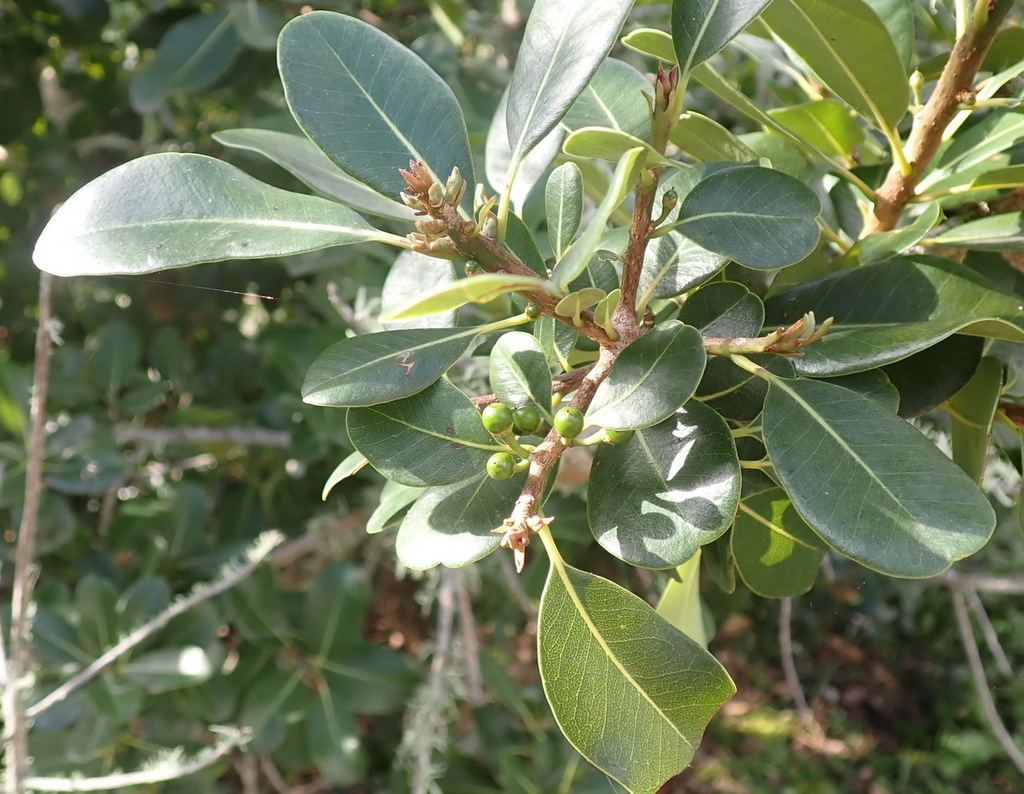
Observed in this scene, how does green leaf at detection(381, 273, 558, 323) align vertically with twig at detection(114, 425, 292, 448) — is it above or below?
above

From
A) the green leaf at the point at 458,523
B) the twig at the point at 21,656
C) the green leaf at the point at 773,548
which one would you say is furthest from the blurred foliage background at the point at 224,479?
the green leaf at the point at 458,523

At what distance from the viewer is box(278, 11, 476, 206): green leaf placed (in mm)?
458

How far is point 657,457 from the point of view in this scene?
0.45 metres

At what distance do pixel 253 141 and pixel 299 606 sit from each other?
1.04 meters

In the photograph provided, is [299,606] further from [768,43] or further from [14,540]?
[768,43]

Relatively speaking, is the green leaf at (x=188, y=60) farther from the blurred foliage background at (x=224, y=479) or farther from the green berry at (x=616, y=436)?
the green berry at (x=616, y=436)

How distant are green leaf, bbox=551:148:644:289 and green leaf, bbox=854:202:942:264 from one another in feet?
0.77

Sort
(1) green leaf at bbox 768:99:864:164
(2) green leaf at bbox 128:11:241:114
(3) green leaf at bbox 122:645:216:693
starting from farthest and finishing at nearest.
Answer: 1. (2) green leaf at bbox 128:11:241:114
2. (3) green leaf at bbox 122:645:216:693
3. (1) green leaf at bbox 768:99:864:164

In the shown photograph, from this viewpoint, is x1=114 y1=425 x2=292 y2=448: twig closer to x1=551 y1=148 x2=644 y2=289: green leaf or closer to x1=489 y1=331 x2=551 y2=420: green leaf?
x1=489 y1=331 x2=551 y2=420: green leaf

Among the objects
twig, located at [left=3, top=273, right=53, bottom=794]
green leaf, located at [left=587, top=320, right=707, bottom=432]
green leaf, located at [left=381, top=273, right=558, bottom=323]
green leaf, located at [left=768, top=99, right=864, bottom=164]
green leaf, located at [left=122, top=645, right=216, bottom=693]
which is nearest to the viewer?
green leaf, located at [left=381, top=273, right=558, bottom=323]

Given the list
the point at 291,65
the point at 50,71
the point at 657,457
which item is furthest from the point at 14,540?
the point at 657,457

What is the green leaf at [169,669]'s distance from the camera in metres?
1.11

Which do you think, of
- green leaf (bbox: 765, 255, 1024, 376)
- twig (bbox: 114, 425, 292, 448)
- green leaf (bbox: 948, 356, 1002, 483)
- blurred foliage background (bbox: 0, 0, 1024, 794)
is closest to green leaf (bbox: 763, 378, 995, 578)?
green leaf (bbox: 765, 255, 1024, 376)

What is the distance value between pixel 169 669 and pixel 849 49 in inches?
44.4
